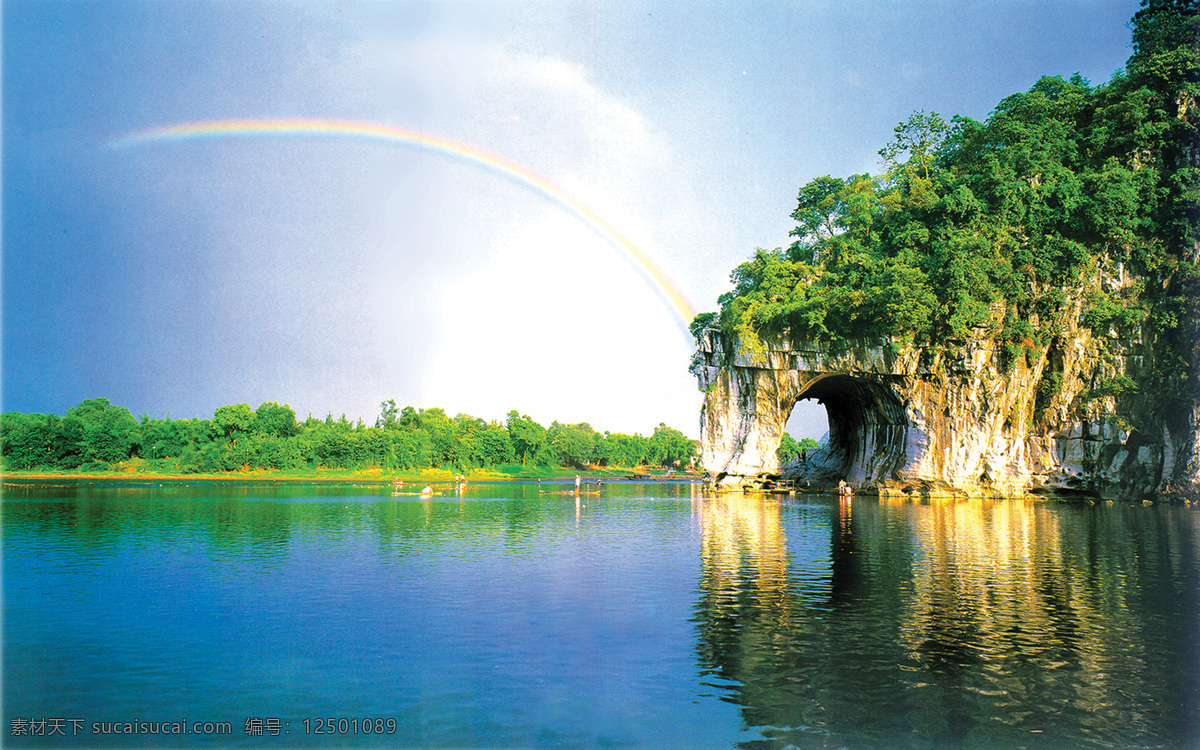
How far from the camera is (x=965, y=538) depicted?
2933 cm

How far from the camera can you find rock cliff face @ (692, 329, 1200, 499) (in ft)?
184

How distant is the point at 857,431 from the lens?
7444 cm

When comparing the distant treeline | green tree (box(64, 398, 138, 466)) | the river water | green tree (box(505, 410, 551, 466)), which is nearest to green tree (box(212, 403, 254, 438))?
the distant treeline

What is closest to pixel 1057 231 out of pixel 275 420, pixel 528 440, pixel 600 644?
pixel 600 644

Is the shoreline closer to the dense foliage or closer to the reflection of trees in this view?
the reflection of trees

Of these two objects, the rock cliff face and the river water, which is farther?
the rock cliff face

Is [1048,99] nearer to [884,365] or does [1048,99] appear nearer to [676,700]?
[884,365]

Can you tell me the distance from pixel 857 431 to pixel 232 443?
8557 centimetres

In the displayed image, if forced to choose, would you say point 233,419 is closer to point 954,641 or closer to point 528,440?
point 528,440

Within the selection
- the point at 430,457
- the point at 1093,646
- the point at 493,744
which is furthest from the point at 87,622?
the point at 430,457

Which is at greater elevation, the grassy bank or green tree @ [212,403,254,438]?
green tree @ [212,403,254,438]

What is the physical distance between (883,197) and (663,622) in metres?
57.3

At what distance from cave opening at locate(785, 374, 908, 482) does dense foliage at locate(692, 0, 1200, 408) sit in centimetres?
805

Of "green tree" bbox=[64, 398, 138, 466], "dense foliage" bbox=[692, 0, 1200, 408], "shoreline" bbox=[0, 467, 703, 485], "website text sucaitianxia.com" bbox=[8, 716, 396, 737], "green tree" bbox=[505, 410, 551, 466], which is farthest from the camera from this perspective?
"green tree" bbox=[505, 410, 551, 466]
